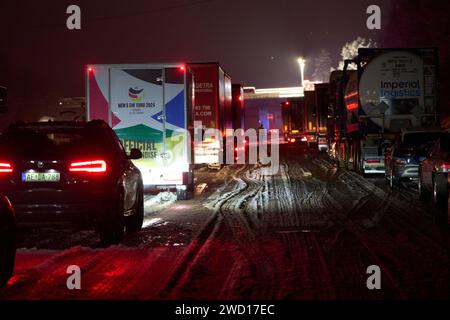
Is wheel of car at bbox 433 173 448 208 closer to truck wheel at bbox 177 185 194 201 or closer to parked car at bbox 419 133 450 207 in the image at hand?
parked car at bbox 419 133 450 207

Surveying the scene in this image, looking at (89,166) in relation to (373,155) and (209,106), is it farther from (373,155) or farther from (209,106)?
(209,106)

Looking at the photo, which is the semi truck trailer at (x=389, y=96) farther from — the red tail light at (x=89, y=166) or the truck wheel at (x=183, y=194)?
the red tail light at (x=89, y=166)

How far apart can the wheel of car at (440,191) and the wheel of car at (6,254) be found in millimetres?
9595

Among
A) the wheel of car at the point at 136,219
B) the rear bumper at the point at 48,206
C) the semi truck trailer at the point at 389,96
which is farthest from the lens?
the semi truck trailer at the point at 389,96

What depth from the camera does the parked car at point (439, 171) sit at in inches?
586

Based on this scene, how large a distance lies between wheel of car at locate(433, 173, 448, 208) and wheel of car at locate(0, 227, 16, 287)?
959cm

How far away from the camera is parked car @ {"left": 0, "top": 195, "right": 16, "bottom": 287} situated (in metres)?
7.99

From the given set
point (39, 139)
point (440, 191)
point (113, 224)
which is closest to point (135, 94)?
point (39, 139)

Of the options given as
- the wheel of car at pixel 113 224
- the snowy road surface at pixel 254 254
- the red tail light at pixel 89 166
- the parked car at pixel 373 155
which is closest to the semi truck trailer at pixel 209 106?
the parked car at pixel 373 155

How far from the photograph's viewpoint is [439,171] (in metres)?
15.0

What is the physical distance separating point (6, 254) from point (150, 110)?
8.43 metres

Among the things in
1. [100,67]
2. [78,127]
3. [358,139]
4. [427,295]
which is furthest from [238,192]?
[427,295]

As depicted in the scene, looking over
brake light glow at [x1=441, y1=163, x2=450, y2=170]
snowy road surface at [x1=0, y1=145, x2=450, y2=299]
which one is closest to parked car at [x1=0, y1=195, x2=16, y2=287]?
snowy road surface at [x1=0, y1=145, x2=450, y2=299]
